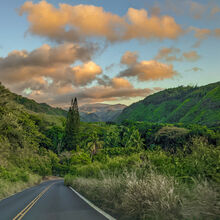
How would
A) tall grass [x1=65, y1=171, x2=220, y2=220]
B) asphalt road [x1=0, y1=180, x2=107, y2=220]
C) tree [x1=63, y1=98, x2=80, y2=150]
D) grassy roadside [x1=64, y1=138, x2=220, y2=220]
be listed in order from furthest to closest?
tree [x1=63, y1=98, x2=80, y2=150]
asphalt road [x1=0, y1=180, x2=107, y2=220]
grassy roadside [x1=64, y1=138, x2=220, y2=220]
tall grass [x1=65, y1=171, x2=220, y2=220]

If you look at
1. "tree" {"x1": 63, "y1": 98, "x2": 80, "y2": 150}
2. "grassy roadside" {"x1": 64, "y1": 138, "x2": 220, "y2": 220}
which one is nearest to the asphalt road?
"grassy roadside" {"x1": 64, "y1": 138, "x2": 220, "y2": 220}

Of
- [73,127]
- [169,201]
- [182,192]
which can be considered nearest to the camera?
[169,201]

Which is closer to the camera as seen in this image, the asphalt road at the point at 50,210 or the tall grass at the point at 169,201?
the tall grass at the point at 169,201

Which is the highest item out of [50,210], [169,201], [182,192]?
[182,192]

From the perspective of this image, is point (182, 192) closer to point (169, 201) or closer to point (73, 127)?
point (169, 201)

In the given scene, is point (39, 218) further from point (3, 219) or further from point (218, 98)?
point (218, 98)

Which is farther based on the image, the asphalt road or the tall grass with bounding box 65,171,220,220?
the asphalt road

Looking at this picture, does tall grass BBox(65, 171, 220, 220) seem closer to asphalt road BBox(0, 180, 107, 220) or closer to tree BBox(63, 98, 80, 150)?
asphalt road BBox(0, 180, 107, 220)

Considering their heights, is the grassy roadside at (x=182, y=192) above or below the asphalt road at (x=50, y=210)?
above

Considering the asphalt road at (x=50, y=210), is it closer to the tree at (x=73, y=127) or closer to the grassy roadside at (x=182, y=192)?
the grassy roadside at (x=182, y=192)


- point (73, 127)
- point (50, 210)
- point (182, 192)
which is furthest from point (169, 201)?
point (73, 127)

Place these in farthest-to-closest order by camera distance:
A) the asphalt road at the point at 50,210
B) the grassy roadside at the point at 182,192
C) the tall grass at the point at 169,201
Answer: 1. the asphalt road at the point at 50,210
2. the grassy roadside at the point at 182,192
3. the tall grass at the point at 169,201

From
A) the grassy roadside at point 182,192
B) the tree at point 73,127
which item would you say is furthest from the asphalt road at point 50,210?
the tree at point 73,127

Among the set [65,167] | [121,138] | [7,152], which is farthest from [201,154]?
[65,167]
